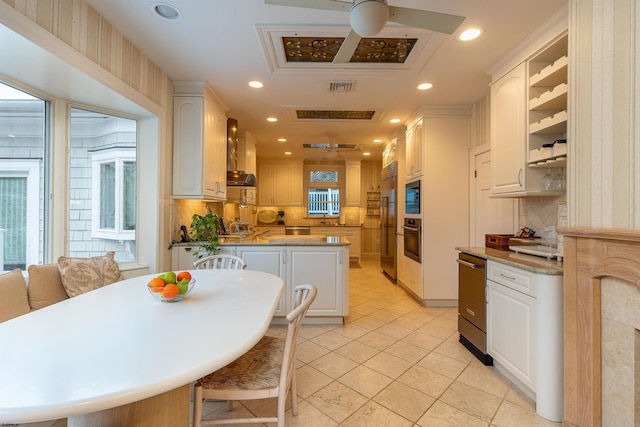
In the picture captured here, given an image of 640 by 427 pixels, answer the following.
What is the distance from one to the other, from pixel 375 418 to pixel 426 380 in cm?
61

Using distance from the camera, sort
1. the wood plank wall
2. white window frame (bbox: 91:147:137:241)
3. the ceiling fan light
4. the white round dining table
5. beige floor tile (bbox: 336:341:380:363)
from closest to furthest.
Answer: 1. the white round dining table
2. the ceiling fan light
3. the wood plank wall
4. beige floor tile (bbox: 336:341:380:363)
5. white window frame (bbox: 91:147:137:241)

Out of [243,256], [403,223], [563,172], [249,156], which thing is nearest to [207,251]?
[243,256]

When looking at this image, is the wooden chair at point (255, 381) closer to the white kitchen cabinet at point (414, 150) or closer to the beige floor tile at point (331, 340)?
the beige floor tile at point (331, 340)

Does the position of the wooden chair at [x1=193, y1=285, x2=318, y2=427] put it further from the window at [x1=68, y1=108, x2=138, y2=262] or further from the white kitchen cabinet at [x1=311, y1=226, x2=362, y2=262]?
the white kitchen cabinet at [x1=311, y1=226, x2=362, y2=262]

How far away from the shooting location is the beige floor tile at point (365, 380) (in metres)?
2.00

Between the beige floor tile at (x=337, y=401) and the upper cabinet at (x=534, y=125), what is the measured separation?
6.81 ft

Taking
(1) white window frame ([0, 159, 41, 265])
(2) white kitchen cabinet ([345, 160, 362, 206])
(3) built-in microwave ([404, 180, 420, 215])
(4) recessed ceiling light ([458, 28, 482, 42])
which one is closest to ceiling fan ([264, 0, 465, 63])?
(4) recessed ceiling light ([458, 28, 482, 42])

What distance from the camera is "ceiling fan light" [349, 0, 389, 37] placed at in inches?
55.6

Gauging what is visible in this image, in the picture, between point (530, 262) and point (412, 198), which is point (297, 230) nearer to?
point (412, 198)

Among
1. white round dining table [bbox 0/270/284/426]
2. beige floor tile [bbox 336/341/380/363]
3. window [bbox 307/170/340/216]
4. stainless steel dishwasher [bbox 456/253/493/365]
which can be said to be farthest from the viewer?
window [bbox 307/170/340/216]

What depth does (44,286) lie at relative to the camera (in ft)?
6.58

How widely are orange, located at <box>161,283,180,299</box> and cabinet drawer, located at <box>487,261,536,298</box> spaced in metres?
2.13

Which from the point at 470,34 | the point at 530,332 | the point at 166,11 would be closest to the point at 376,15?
the point at 470,34

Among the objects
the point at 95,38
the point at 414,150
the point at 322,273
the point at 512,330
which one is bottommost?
the point at 512,330
